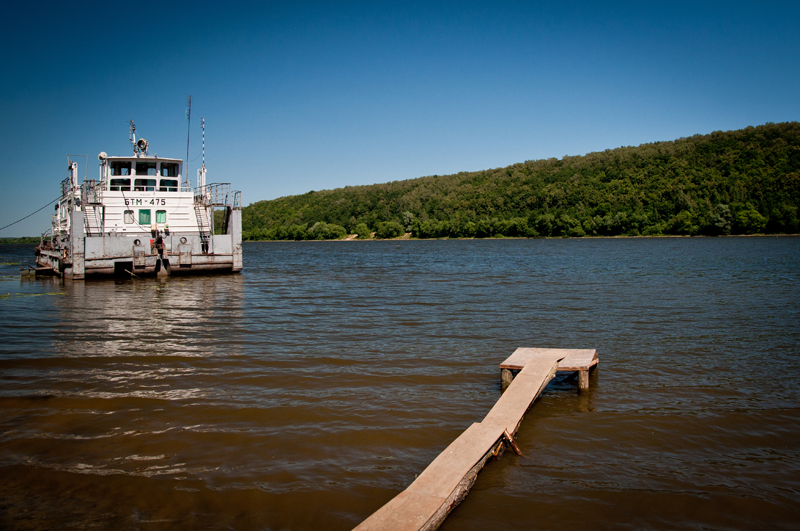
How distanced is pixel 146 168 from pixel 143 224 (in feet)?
11.2

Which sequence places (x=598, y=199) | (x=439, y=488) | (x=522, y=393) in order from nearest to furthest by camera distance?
(x=439, y=488)
(x=522, y=393)
(x=598, y=199)

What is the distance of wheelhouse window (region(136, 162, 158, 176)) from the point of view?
27094mm

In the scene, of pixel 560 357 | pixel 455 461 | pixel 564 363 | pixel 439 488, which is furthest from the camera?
pixel 560 357

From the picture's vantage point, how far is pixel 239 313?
14695 mm

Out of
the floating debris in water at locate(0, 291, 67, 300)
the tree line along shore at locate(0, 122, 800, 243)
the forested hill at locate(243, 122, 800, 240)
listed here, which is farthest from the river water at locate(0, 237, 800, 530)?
the forested hill at locate(243, 122, 800, 240)

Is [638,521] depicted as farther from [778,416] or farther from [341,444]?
[778,416]

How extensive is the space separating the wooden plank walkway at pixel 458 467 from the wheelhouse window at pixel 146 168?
25339mm

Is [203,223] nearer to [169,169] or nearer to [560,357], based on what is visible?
[169,169]

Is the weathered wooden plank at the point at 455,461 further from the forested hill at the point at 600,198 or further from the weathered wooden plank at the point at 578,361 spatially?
the forested hill at the point at 600,198

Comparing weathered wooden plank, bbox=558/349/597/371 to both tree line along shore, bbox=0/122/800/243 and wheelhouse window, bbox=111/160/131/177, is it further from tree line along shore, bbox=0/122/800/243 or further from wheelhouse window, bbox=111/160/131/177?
tree line along shore, bbox=0/122/800/243

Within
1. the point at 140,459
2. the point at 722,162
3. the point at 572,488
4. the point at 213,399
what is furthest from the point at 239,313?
the point at 722,162

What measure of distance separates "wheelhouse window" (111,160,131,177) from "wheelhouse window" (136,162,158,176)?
17.2 inches

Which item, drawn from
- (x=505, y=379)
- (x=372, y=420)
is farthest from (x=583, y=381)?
(x=372, y=420)

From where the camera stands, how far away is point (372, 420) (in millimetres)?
6164
